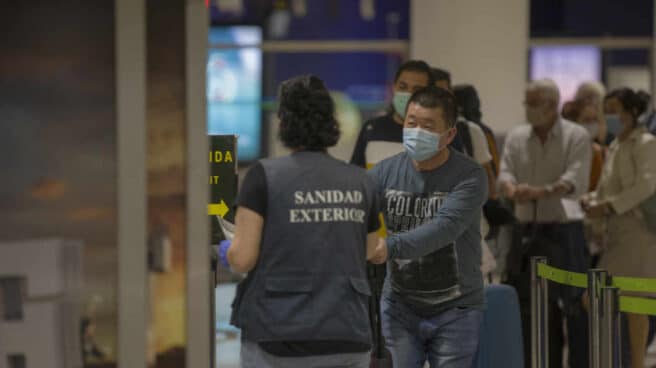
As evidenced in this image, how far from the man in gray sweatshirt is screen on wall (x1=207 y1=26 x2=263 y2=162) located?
23.8 feet

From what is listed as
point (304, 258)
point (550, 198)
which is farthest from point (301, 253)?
point (550, 198)

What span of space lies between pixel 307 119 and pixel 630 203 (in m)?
3.52

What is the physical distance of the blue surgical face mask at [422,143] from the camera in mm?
4477

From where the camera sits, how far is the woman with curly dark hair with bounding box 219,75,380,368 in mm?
3469

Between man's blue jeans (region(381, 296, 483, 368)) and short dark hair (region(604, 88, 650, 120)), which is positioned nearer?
man's blue jeans (region(381, 296, 483, 368))

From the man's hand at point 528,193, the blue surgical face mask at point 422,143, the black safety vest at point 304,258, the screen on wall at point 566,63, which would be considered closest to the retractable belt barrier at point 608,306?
the blue surgical face mask at point 422,143

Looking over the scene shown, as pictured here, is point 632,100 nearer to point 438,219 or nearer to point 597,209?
point 597,209

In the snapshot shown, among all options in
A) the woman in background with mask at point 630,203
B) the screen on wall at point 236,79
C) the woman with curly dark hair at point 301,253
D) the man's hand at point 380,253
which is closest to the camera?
the woman with curly dark hair at point 301,253

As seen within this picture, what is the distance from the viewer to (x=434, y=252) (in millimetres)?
4520

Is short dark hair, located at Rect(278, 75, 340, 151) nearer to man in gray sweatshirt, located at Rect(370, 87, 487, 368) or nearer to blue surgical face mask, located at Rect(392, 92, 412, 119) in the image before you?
man in gray sweatshirt, located at Rect(370, 87, 487, 368)

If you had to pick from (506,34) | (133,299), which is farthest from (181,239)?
(506,34)

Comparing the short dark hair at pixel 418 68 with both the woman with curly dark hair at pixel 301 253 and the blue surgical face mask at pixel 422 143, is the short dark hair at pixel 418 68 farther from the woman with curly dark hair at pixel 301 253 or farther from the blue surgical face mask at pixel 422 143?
the woman with curly dark hair at pixel 301 253

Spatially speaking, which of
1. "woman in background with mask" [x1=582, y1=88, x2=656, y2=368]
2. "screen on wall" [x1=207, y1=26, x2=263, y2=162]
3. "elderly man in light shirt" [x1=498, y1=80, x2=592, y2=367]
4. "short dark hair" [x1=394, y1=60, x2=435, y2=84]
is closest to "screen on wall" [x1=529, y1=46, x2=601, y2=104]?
"screen on wall" [x1=207, y1=26, x2=263, y2=162]

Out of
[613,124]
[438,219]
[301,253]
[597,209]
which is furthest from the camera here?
[613,124]
